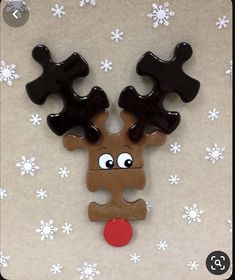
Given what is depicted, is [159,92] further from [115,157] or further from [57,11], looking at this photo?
[57,11]

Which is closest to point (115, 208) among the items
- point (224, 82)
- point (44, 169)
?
point (44, 169)

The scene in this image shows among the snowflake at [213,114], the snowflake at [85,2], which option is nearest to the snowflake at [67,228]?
the snowflake at [213,114]

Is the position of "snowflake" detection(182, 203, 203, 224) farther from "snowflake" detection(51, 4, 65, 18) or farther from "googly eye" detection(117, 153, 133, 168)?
"snowflake" detection(51, 4, 65, 18)

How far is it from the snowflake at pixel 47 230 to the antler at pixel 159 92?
1.18 ft

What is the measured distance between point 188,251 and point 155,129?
15.1 inches

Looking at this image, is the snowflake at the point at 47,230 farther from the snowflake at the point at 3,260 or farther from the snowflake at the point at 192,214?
the snowflake at the point at 192,214

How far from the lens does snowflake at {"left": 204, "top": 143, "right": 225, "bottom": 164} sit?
105cm

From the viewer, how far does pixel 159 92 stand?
3.19ft

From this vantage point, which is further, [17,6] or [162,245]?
[162,245]

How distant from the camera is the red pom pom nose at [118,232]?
105cm

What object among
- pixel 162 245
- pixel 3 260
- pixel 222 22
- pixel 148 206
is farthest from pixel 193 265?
pixel 222 22

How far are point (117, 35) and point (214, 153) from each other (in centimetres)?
42

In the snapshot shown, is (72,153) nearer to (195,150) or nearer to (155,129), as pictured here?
(155,129)

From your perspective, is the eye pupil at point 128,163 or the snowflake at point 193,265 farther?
the snowflake at point 193,265
